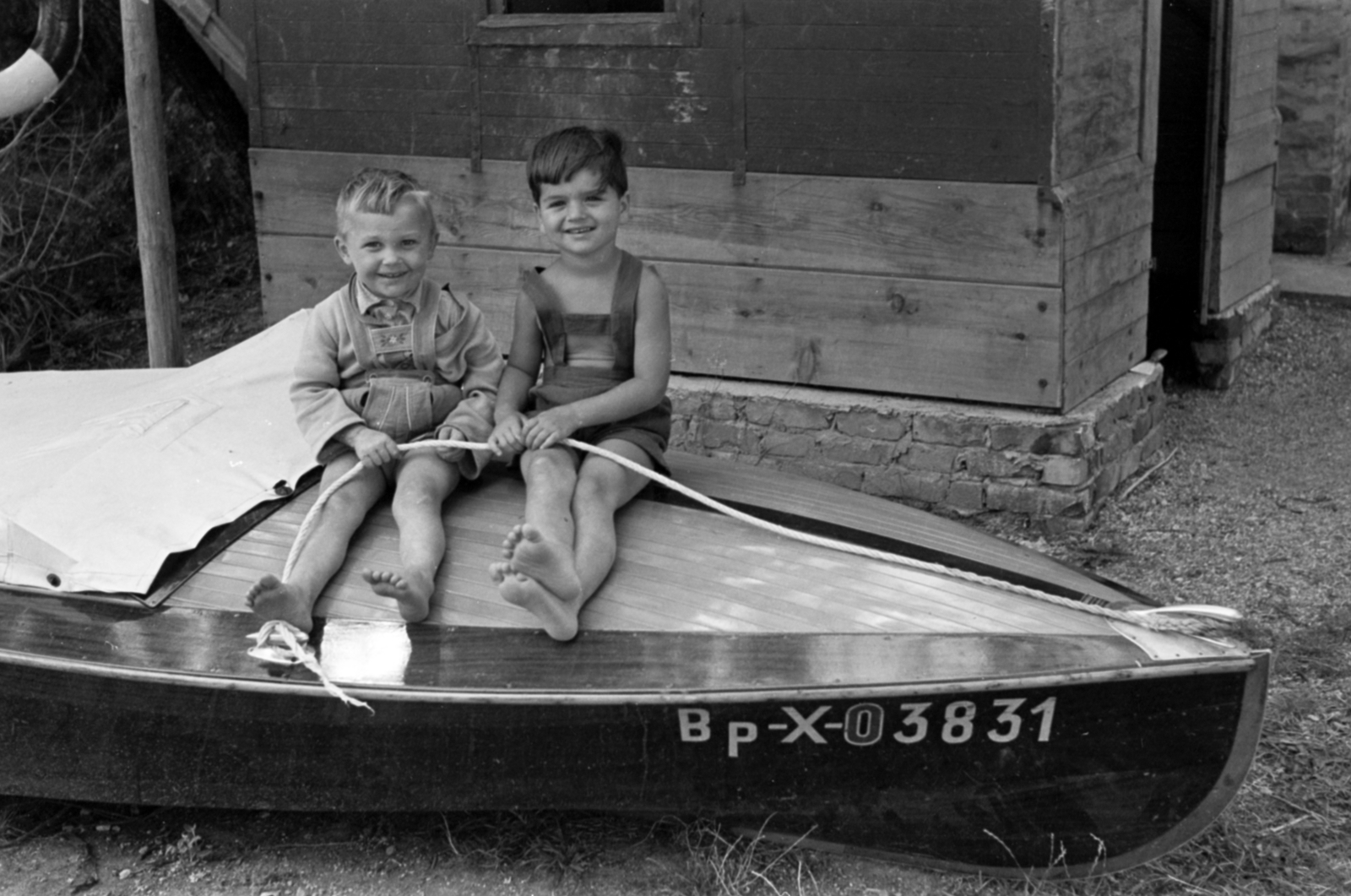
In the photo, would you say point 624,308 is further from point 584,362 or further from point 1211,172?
point 1211,172

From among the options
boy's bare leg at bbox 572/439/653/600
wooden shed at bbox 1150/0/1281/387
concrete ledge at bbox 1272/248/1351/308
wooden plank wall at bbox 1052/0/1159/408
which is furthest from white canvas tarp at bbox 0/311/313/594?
concrete ledge at bbox 1272/248/1351/308

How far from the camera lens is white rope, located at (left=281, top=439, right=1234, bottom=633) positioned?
3600 mm

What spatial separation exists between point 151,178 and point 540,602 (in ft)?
11.8

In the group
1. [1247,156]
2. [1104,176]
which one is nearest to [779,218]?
[1104,176]

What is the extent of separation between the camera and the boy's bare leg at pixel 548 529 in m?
3.49

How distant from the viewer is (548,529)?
3.83 meters

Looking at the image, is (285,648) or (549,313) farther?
(549,313)

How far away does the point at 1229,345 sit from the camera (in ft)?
26.7

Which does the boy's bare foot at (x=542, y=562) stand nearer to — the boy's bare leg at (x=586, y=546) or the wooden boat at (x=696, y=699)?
the boy's bare leg at (x=586, y=546)

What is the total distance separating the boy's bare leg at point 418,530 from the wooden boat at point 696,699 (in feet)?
0.21

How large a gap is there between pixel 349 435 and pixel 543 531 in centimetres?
64

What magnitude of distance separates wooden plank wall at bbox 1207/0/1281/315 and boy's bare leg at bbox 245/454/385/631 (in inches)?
208

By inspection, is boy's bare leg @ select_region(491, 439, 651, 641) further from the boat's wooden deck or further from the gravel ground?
the gravel ground

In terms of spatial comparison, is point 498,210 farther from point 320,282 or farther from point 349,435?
point 349,435
